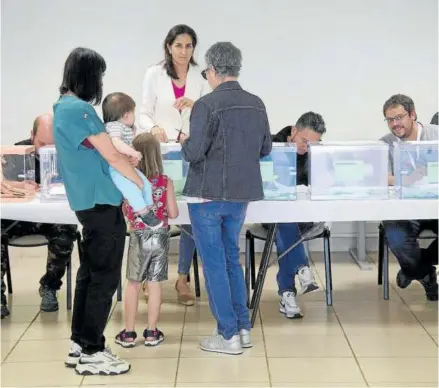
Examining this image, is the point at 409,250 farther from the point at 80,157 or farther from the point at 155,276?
the point at 80,157

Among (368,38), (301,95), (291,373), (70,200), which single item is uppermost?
(368,38)

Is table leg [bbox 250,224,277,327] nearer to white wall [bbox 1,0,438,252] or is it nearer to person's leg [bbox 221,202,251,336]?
person's leg [bbox 221,202,251,336]

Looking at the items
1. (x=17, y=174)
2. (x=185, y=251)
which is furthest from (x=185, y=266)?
(x=17, y=174)

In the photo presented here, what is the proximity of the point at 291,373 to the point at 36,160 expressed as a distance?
79.0 inches

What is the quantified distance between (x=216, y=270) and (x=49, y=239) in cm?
128

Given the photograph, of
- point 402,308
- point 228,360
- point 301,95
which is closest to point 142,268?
point 228,360

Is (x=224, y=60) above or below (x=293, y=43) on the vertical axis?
below

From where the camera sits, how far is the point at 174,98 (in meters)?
4.97

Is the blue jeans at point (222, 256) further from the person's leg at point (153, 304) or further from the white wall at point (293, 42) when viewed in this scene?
the white wall at point (293, 42)

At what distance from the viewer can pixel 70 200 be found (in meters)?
3.63

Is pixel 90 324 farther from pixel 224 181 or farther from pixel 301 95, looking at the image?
pixel 301 95

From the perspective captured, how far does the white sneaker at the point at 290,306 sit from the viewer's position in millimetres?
4574

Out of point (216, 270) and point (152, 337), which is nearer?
point (216, 270)

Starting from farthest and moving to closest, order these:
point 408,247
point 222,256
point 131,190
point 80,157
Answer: point 408,247 → point 222,256 → point 131,190 → point 80,157
